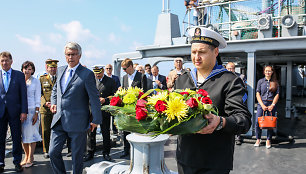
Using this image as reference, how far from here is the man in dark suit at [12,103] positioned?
4.71 metres

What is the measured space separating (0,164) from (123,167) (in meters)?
2.61

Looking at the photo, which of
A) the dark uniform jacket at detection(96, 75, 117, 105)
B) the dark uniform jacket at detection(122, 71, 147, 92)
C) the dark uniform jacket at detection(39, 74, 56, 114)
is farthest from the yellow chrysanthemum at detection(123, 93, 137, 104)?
the dark uniform jacket at detection(39, 74, 56, 114)

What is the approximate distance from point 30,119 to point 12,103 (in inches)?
23.8

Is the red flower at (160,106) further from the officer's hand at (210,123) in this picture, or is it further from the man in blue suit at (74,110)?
the man in blue suit at (74,110)

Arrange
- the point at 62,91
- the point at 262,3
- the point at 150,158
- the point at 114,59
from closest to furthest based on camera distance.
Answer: the point at 150,158 → the point at 62,91 → the point at 262,3 → the point at 114,59

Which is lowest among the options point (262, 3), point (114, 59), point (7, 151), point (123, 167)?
point (7, 151)

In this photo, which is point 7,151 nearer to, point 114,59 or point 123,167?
point 123,167

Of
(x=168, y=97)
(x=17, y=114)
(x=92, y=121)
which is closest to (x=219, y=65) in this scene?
(x=168, y=97)

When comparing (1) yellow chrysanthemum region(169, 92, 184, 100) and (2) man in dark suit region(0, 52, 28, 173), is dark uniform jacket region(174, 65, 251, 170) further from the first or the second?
(2) man in dark suit region(0, 52, 28, 173)

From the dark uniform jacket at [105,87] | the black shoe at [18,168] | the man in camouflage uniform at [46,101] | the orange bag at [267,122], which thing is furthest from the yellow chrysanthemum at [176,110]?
the orange bag at [267,122]

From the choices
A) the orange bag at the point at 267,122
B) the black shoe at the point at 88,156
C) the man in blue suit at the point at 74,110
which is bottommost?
the black shoe at the point at 88,156

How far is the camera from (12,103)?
4.76m

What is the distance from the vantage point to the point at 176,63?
6.88 metres

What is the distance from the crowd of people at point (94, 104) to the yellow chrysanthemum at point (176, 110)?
0.57 ft
